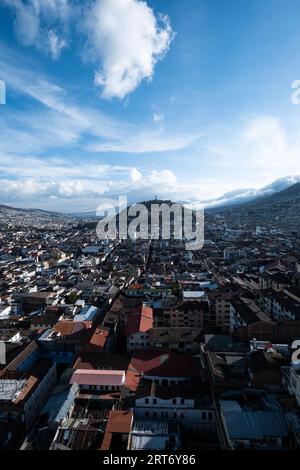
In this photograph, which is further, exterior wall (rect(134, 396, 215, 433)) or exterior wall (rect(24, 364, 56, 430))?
exterior wall (rect(24, 364, 56, 430))

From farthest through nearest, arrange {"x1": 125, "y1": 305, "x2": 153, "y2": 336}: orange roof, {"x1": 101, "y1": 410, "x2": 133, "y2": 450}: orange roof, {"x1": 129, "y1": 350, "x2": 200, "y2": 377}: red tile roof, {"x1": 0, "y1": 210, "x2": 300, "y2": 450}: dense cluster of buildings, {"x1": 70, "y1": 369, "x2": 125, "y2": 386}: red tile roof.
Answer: {"x1": 125, "y1": 305, "x2": 153, "y2": 336}: orange roof < {"x1": 129, "y1": 350, "x2": 200, "y2": 377}: red tile roof < {"x1": 70, "y1": 369, "x2": 125, "y2": 386}: red tile roof < {"x1": 0, "y1": 210, "x2": 300, "y2": 450}: dense cluster of buildings < {"x1": 101, "y1": 410, "x2": 133, "y2": 450}: orange roof

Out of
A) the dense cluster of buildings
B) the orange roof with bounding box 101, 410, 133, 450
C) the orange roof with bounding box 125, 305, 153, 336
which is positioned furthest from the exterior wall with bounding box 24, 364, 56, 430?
the orange roof with bounding box 125, 305, 153, 336

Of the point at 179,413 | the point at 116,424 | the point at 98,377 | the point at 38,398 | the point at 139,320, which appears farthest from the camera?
the point at 139,320

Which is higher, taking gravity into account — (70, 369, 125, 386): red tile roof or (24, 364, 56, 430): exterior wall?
(70, 369, 125, 386): red tile roof

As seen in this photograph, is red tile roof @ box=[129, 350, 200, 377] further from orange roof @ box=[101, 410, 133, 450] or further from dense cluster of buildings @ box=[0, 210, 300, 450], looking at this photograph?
orange roof @ box=[101, 410, 133, 450]

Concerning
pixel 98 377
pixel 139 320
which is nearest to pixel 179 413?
pixel 98 377

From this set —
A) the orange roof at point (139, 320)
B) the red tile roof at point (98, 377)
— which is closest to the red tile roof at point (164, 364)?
the red tile roof at point (98, 377)

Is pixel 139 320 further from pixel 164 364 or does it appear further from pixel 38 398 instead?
pixel 38 398

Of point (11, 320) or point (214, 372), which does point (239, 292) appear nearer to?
point (214, 372)
